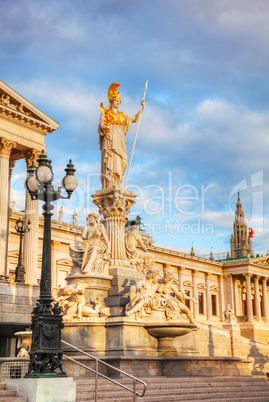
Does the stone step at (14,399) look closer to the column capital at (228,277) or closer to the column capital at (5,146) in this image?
the column capital at (5,146)

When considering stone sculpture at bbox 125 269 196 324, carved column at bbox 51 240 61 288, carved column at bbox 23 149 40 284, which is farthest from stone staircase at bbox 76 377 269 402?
carved column at bbox 51 240 61 288

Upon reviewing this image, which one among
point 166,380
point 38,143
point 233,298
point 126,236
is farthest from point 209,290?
point 166,380

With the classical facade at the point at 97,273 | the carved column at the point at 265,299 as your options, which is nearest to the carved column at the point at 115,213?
the classical facade at the point at 97,273

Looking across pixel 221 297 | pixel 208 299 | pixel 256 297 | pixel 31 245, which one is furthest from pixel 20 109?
pixel 256 297

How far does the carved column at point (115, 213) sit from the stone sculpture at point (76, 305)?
2.38 m

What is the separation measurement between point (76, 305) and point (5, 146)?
17996 millimetres

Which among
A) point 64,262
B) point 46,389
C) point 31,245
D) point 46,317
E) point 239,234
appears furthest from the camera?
point 239,234

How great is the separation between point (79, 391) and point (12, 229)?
37.6 meters

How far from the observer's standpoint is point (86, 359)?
15.6 meters

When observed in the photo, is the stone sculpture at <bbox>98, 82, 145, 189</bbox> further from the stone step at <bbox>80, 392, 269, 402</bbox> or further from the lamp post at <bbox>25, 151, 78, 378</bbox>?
the stone step at <bbox>80, 392, 269, 402</bbox>

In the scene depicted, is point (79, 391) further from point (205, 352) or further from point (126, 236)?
point (205, 352)

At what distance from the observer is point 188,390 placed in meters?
14.2

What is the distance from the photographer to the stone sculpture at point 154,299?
1762 cm

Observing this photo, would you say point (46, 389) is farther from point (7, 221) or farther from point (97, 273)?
point (7, 221)
